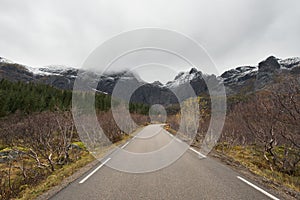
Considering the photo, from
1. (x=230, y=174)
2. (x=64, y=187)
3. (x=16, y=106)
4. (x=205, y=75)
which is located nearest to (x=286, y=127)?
(x=230, y=174)

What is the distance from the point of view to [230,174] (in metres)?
6.54

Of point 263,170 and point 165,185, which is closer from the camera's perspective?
point 165,185

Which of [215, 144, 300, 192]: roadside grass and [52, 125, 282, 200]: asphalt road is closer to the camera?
[52, 125, 282, 200]: asphalt road

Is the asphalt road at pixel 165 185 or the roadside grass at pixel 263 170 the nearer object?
the asphalt road at pixel 165 185

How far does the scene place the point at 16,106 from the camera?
4738 cm

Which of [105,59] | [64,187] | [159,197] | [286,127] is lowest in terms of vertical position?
[64,187]

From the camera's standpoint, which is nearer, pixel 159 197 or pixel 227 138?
pixel 159 197

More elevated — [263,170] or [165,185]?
[263,170]

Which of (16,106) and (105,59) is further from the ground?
(105,59)

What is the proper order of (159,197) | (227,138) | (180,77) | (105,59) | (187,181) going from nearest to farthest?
(159,197) → (187,181) → (105,59) → (180,77) → (227,138)

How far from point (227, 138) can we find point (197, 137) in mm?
2355

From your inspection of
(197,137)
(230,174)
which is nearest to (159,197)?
(230,174)

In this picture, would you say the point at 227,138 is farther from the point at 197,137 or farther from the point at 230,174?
the point at 230,174

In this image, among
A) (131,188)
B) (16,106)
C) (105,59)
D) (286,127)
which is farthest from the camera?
(16,106)
